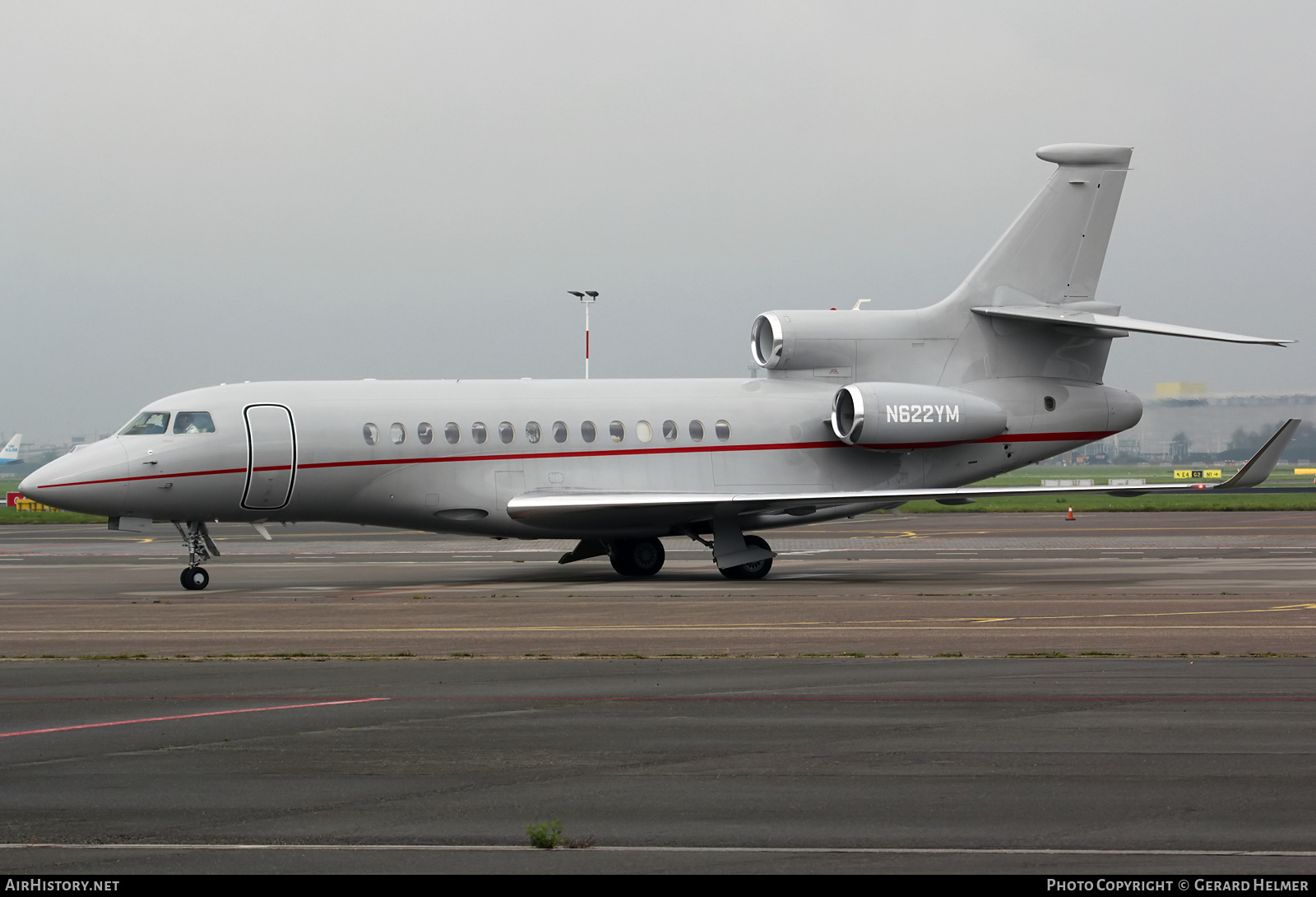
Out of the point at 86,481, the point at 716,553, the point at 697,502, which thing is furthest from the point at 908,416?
the point at 86,481

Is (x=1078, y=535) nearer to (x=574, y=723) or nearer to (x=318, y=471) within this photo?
(x=318, y=471)

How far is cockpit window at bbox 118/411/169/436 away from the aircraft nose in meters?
0.44

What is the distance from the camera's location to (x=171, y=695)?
40.2 ft

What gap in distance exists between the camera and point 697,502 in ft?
85.3

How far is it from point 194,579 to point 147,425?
2927 millimetres

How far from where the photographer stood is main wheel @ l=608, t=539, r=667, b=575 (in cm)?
2803

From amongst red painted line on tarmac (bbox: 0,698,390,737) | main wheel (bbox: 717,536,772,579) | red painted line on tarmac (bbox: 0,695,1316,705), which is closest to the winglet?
main wheel (bbox: 717,536,772,579)

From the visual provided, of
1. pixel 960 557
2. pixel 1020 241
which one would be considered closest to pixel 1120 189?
pixel 1020 241

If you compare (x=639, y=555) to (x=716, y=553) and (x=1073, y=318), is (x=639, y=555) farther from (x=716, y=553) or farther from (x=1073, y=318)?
(x=1073, y=318)

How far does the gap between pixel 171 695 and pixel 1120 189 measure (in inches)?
949

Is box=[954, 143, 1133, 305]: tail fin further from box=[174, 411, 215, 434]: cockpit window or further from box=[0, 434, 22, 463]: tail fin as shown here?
box=[0, 434, 22, 463]: tail fin

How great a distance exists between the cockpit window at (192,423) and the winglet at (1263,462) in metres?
18.3

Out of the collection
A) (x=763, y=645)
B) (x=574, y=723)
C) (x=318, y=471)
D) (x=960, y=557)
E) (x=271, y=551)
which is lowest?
(x=271, y=551)

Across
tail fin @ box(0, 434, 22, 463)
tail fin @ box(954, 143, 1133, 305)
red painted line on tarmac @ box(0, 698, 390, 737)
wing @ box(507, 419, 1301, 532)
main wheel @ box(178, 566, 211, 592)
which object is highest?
tail fin @ box(954, 143, 1133, 305)
